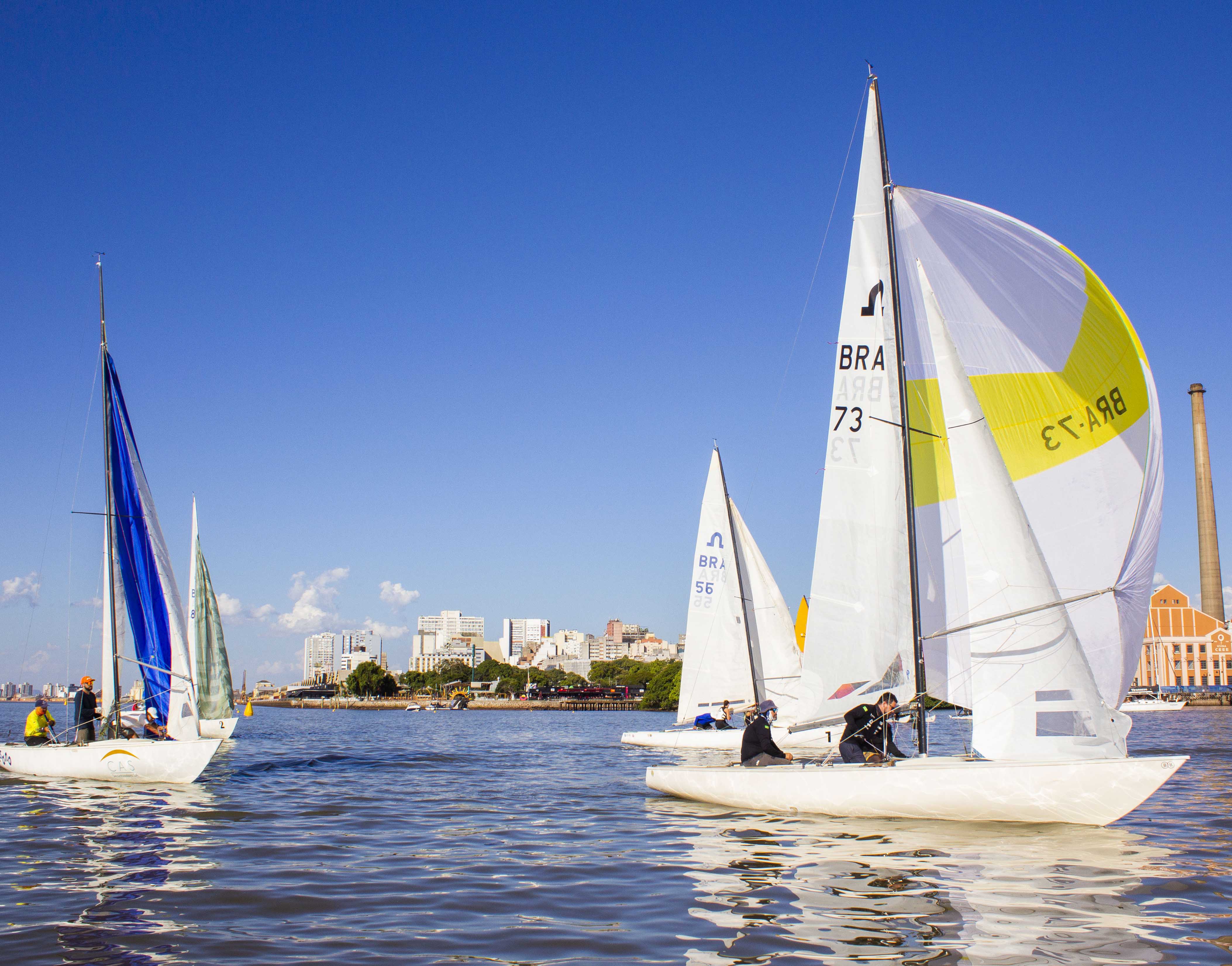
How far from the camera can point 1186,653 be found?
105438 mm

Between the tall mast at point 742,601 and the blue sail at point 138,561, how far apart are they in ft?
55.7

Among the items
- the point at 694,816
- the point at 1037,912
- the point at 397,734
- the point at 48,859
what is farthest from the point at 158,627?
the point at 397,734

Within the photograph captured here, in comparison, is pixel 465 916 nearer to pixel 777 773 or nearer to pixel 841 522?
pixel 777 773

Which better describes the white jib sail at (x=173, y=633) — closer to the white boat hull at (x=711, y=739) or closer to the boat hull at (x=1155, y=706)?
the white boat hull at (x=711, y=739)

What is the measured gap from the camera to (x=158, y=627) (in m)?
20.2

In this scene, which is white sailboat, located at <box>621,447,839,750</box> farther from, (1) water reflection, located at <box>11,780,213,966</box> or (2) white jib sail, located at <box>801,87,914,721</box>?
(1) water reflection, located at <box>11,780,213,966</box>

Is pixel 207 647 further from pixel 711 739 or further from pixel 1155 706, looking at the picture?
pixel 1155 706

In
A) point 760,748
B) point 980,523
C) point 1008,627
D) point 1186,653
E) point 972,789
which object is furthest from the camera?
point 1186,653

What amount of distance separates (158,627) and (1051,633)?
17267 millimetres

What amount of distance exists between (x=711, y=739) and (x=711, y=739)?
0.06ft

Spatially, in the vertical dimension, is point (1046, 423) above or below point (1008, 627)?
above

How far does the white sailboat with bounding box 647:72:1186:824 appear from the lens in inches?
481

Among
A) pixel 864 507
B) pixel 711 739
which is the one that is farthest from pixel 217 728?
pixel 864 507

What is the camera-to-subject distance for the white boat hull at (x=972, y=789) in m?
11.4
